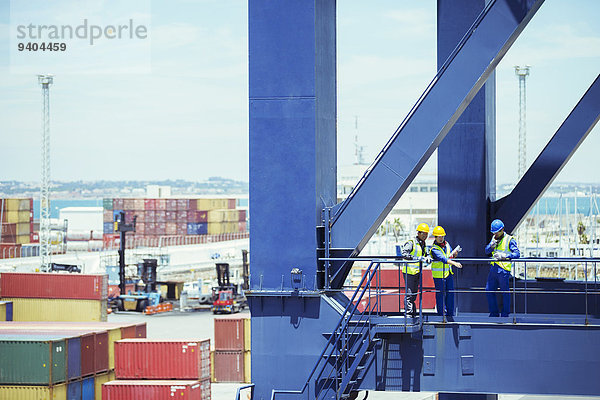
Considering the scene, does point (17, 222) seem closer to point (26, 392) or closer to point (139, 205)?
point (139, 205)

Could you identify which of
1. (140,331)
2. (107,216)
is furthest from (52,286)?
(107,216)

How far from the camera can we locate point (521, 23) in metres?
9.57

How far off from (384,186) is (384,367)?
2.20m

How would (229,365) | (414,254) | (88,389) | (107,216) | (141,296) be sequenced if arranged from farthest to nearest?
(107,216) → (141,296) → (229,365) → (88,389) → (414,254)

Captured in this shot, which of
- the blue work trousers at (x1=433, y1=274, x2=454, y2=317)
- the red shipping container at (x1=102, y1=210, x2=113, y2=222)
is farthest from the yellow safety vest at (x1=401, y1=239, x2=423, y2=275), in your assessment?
the red shipping container at (x1=102, y1=210, x2=113, y2=222)

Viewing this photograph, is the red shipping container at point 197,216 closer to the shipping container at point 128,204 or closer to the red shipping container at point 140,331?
the shipping container at point 128,204

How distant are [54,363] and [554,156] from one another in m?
20.4

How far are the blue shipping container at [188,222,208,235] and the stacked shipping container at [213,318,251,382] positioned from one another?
10402cm

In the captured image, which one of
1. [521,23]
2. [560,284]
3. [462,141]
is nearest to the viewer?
[521,23]

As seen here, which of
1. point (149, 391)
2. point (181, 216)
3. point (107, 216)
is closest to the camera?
point (149, 391)

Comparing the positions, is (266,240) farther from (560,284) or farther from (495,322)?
(560,284)

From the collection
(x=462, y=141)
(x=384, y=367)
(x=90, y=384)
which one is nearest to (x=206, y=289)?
(x=90, y=384)

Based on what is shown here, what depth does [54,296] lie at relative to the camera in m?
44.0

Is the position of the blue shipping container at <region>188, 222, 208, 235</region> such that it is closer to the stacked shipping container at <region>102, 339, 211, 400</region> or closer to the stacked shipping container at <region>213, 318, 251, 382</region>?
the stacked shipping container at <region>213, 318, 251, 382</region>
